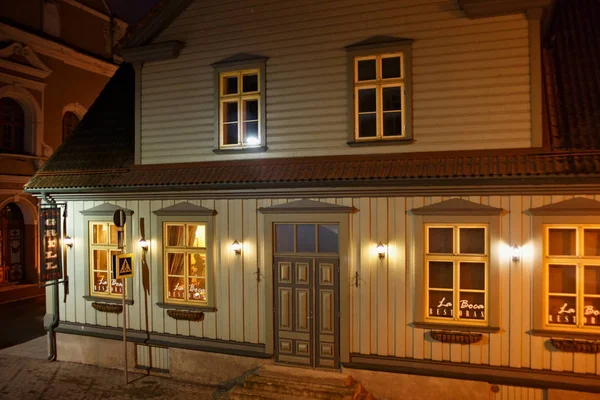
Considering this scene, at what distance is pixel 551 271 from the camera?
7.93 m

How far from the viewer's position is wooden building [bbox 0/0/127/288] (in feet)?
61.4

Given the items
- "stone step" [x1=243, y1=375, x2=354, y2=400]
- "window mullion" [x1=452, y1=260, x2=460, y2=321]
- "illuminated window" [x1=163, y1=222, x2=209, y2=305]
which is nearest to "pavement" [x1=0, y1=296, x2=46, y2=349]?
"illuminated window" [x1=163, y1=222, x2=209, y2=305]

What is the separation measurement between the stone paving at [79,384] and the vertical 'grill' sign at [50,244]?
2103 mm

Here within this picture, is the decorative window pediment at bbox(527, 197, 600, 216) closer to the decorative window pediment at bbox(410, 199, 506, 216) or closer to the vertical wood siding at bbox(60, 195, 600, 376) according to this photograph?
the vertical wood siding at bbox(60, 195, 600, 376)

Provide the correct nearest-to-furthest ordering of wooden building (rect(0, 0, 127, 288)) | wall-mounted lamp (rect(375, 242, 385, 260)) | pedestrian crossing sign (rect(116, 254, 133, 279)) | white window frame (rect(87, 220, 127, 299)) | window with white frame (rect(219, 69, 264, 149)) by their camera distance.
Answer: wall-mounted lamp (rect(375, 242, 385, 260)), pedestrian crossing sign (rect(116, 254, 133, 279)), window with white frame (rect(219, 69, 264, 149)), white window frame (rect(87, 220, 127, 299)), wooden building (rect(0, 0, 127, 288))

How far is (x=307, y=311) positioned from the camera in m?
9.25

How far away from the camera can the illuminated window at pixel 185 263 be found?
10195 millimetres

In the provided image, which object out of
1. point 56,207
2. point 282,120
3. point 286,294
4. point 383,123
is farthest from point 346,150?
point 56,207

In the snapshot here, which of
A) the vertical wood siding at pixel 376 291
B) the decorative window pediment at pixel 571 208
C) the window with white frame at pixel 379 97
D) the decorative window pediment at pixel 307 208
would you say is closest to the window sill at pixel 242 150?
the vertical wood siding at pixel 376 291

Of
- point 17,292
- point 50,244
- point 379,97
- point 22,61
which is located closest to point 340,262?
point 379,97

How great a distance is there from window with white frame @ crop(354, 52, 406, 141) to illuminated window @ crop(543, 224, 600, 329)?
3.18m

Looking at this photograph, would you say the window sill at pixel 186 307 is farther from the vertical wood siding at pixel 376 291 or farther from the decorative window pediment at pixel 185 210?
the decorative window pediment at pixel 185 210

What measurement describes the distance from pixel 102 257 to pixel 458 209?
318 inches

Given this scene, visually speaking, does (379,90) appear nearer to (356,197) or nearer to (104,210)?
(356,197)
